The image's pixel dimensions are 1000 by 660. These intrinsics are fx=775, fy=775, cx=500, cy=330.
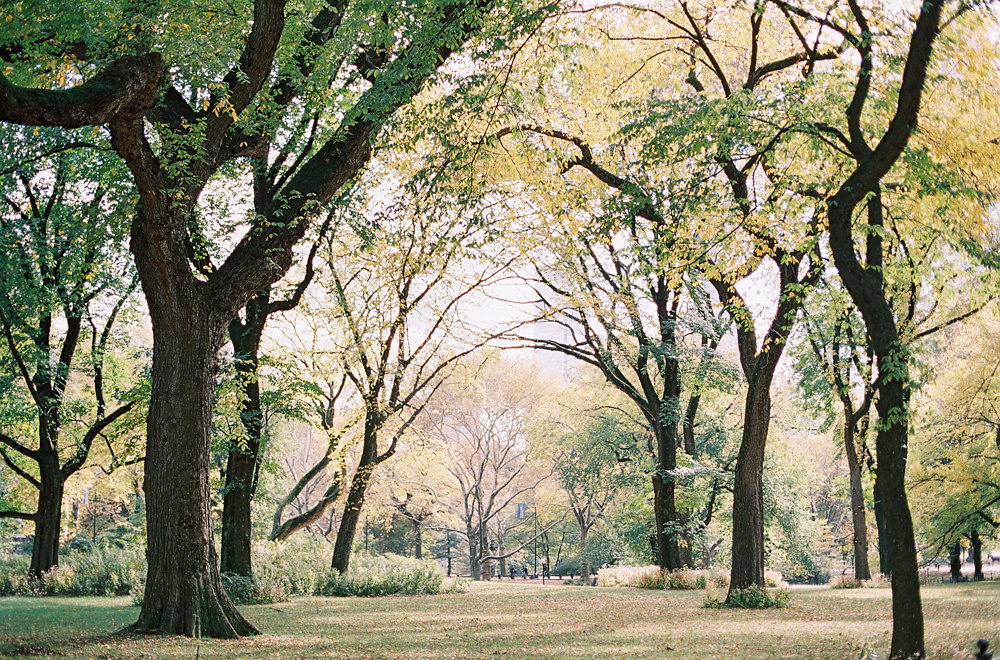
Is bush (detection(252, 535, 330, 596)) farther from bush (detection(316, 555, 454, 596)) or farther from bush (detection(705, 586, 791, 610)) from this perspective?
bush (detection(705, 586, 791, 610))

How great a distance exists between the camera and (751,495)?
14.5 m

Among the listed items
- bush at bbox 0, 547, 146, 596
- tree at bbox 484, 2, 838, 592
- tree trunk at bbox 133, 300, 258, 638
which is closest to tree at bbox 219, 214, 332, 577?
bush at bbox 0, 547, 146, 596

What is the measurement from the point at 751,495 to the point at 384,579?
9.90 meters

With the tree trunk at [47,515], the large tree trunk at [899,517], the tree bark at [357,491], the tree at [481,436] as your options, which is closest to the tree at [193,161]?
the large tree trunk at [899,517]

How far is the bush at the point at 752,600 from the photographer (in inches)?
547

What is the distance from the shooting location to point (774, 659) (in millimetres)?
7391

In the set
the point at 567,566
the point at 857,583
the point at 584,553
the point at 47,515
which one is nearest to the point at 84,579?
the point at 47,515

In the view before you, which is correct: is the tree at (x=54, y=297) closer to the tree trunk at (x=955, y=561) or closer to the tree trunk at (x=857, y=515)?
the tree trunk at (x=857, y=515)

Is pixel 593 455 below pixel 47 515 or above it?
above

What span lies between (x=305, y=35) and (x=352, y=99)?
6.49 ft

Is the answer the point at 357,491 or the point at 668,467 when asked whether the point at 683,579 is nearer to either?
the point at 668,467

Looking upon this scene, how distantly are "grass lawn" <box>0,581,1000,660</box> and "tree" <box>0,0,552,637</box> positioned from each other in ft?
3.16

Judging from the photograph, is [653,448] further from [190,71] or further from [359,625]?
[190,71]

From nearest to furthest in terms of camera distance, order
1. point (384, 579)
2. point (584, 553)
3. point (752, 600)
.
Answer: point (752, 600), point (384, 579), point (584, 553)
